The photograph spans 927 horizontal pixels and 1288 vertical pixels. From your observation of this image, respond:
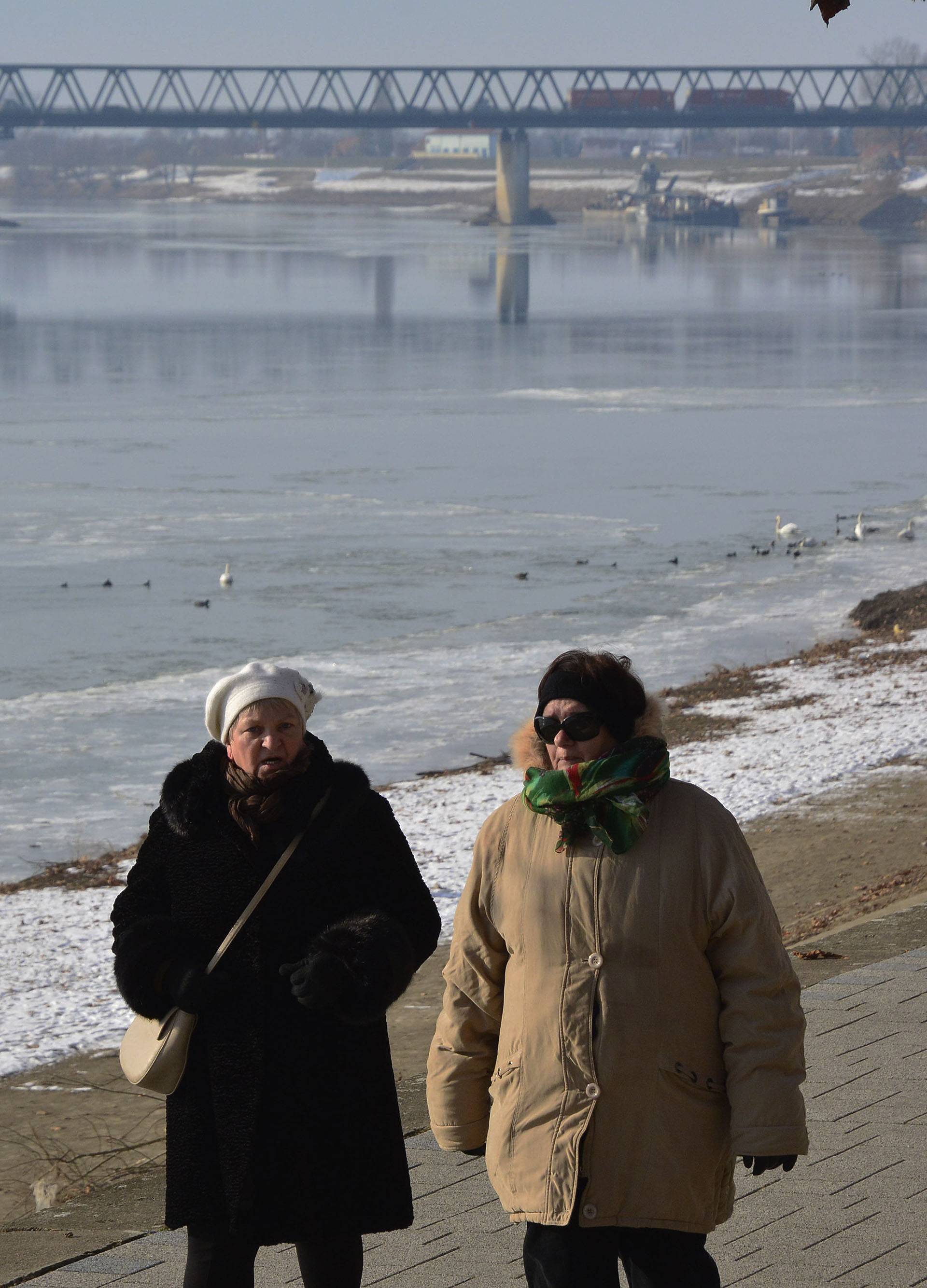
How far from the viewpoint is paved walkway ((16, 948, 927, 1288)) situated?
3.40 meters

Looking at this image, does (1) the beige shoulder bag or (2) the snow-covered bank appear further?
(2) the snow-covered bank

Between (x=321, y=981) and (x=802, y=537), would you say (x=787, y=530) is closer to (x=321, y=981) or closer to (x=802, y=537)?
(x=802, y=537)

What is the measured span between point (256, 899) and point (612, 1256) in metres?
0.81

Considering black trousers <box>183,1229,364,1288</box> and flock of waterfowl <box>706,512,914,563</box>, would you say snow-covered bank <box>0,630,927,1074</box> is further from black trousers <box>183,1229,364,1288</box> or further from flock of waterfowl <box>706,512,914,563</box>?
flock of waterfowl <box>706,512,914,563</box>

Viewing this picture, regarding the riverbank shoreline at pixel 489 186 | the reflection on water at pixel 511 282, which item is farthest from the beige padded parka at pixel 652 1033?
the riverbank shoreline at pixel 489 186

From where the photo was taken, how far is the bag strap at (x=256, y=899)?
9.70 feet

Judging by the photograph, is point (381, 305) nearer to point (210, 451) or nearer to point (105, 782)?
point (210, 451)

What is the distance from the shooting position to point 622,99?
147 metres

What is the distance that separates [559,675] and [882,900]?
14.5 feet

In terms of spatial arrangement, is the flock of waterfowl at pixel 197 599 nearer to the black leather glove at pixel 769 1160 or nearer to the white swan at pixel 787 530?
the white swan at pixel 787 530

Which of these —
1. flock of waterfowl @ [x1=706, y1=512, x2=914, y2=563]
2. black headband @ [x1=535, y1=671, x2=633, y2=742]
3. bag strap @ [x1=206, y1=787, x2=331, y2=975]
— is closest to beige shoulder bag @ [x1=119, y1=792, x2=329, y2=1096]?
bag strap @ [x1=206, y1=787, x2=331, y2=975]

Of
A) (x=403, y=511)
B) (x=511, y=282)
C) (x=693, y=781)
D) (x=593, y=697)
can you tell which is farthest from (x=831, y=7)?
(x=511, y=282)

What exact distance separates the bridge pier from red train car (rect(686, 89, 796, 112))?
24.7 m

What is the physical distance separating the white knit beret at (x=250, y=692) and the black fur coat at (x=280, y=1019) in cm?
9
